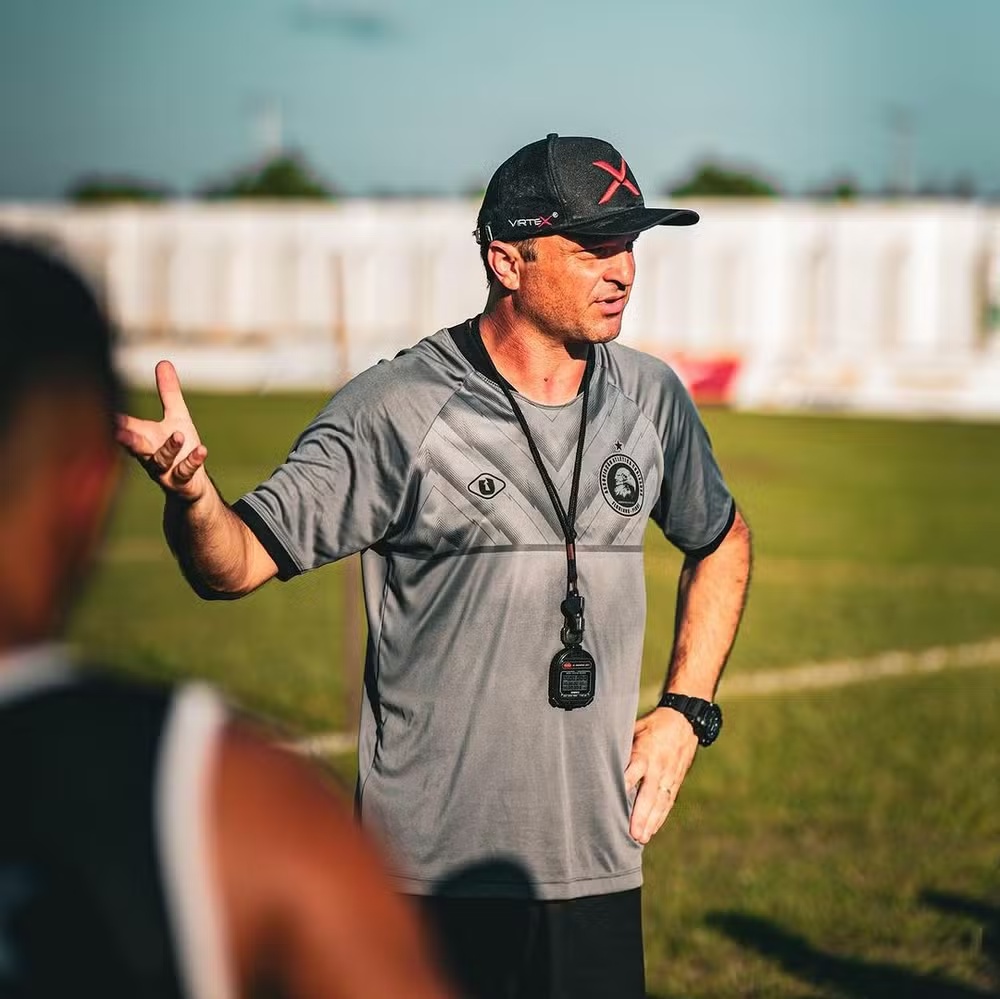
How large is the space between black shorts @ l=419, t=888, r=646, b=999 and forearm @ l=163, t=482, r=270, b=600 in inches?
33.4

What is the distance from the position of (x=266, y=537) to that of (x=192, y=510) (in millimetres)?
277

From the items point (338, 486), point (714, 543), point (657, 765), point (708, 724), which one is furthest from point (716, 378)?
point (338, 486)

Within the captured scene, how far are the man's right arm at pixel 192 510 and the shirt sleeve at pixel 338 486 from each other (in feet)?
0.21

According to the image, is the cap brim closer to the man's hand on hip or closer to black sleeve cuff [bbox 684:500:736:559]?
black sleeve cuff [bbox 684:500:736:559]

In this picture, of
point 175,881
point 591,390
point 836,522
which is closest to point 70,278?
point 175,881

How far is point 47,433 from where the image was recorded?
4.63 feet

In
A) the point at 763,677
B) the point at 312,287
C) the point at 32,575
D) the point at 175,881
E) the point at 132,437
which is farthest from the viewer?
the point at 312,287

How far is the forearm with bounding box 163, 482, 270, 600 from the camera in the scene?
11.2 feet

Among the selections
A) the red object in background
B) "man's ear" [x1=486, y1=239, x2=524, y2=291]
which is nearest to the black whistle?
"man's ear" [x1=486, y1=239, x2=524, y2=291]

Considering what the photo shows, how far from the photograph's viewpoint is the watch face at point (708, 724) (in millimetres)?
4172

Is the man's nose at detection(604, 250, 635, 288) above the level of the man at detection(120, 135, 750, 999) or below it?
above

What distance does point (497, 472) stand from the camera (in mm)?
3842

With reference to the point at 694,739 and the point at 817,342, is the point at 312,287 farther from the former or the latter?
the point at 694,739

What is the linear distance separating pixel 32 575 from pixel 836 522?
20.3m
